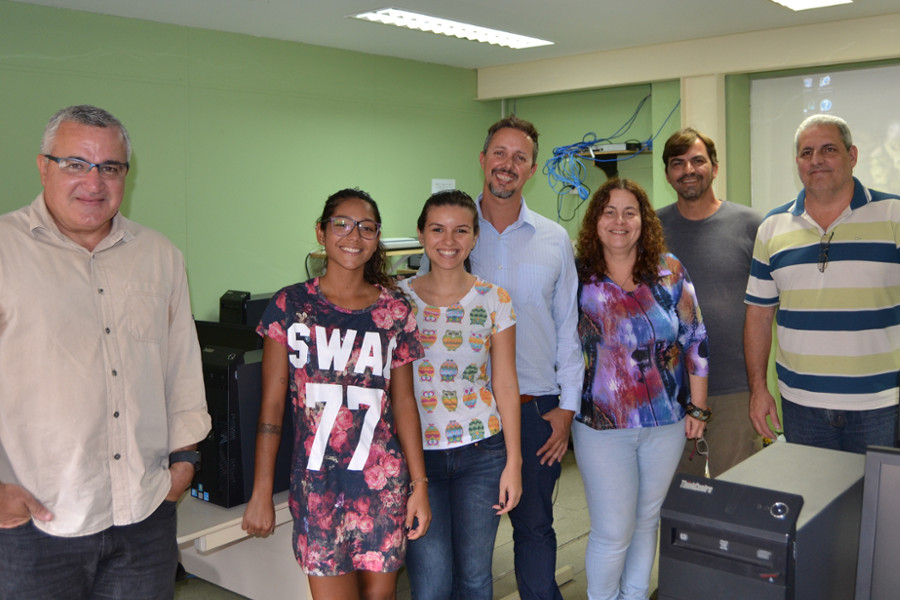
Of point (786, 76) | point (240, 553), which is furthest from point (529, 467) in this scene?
point (786, 76)

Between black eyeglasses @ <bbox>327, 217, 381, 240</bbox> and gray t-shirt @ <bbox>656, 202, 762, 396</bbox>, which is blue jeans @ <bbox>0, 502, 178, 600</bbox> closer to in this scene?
black eyeglasses @ <bbox>327, 217, 381, 240</bbox>

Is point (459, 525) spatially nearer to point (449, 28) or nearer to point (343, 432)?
point (343, 432)

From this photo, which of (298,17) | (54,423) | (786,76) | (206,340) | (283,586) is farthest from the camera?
(786,76)

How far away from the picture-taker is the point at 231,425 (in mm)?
2250

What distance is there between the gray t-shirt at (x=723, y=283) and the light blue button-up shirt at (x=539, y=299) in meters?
0.75

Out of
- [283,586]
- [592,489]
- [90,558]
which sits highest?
[90,558]

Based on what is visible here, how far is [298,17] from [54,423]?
10.9ft

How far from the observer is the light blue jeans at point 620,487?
2.42 m

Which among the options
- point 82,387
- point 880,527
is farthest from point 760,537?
point 82,387

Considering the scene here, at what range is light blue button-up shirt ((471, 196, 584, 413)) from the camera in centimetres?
244

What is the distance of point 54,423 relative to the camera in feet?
5.03

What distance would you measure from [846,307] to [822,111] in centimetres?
314

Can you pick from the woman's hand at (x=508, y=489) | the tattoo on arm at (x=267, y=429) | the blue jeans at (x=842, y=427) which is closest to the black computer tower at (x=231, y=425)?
the tattoo on arm at (x=267, y=429)

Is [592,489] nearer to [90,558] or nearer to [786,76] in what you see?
[90,558]
